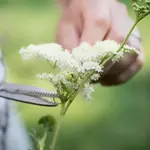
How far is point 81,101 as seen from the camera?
111cm

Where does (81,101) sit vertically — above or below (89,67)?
below

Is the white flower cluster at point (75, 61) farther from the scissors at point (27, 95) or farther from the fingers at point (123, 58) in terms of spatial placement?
the fingers at point (123, 58)

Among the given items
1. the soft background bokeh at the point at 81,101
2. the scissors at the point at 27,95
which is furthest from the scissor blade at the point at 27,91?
the soft background bokeh at the point at 81,101

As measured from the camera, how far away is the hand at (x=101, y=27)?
3.59 ft

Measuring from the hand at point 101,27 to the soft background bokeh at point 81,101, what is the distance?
0.02m

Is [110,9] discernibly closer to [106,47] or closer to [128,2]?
[128,2]

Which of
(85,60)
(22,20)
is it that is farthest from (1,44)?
(85,60)

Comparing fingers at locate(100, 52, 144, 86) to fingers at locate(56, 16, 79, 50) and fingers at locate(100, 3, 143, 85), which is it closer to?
fingers at locate(100, 3, 143, 85)

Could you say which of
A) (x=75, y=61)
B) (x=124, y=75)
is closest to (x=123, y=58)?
(x=124, y=75)

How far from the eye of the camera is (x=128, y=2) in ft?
3.70

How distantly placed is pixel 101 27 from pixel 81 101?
0.56ft

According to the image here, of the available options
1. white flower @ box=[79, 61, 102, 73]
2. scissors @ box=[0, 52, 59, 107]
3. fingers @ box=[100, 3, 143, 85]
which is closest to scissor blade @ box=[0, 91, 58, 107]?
scissors @ box=[0, 52, 59, 107]

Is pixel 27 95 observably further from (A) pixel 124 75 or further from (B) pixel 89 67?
(A) pixel 124 75

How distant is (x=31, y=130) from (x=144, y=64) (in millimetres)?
298
